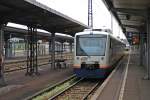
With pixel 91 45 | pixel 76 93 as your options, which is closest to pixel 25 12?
pixel 91 45

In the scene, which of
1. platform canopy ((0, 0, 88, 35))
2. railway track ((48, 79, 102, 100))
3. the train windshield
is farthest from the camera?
the train windshield

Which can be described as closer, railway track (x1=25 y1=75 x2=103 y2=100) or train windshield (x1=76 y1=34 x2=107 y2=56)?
railway track (x1=25 y1=75 x2=103 y2=100)

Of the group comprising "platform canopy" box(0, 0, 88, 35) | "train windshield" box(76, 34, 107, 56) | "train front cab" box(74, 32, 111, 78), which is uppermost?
"platform canopy" box(0, 0, 88, 35)

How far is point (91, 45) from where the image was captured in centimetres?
2172

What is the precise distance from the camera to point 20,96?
15406 millimetres

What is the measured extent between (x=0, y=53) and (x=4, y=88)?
6.42 feet

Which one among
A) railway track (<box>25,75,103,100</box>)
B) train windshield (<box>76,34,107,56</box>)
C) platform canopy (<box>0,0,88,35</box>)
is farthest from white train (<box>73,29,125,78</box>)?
platform canopy (<box>0,0,88,35</box>)

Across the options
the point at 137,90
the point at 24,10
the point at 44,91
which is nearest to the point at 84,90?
the point at 44,91

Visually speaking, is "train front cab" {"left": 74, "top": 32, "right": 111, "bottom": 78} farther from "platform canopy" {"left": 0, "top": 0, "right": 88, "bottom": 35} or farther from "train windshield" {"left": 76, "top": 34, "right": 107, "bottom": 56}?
"platform canopy" {"left": 0, "top": 0, "right": 88, "bottom": 35}

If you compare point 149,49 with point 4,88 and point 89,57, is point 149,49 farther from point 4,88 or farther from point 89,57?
point 4,88

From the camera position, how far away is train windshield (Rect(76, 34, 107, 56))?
2145 cm

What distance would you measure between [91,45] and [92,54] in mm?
644

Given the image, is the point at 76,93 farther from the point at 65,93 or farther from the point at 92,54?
the point at 92,54

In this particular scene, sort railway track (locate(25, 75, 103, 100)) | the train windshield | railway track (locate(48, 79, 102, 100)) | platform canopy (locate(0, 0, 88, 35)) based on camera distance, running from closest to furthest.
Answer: railway track (locate(25, 75, 103, 100)) → railway track (locate(48, 79, 102, 100)) → platform canopy (locate(0, 0, 88, 35)) → the train windshield
